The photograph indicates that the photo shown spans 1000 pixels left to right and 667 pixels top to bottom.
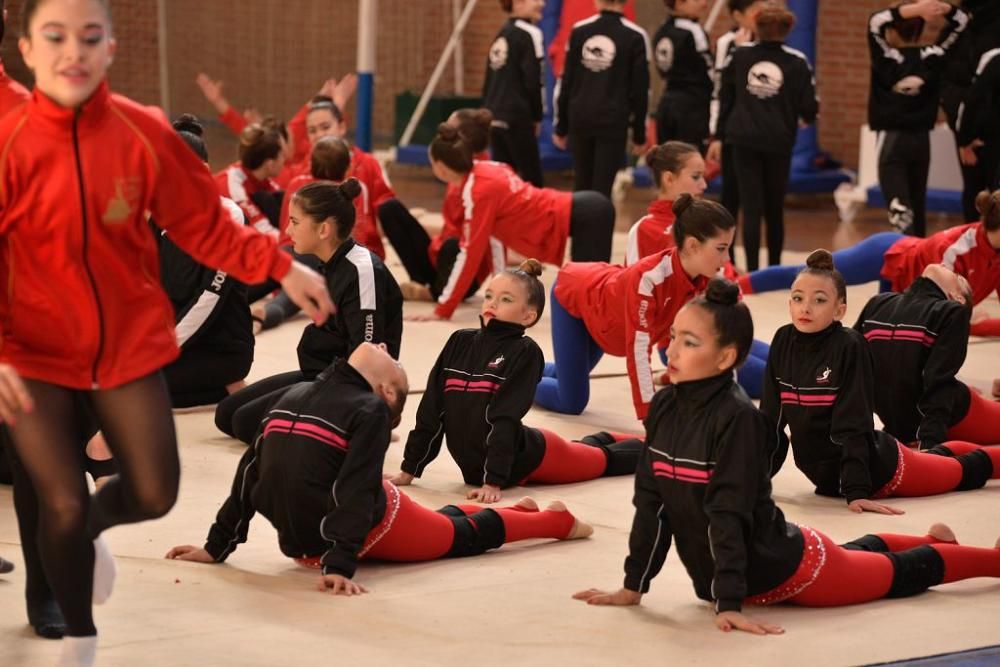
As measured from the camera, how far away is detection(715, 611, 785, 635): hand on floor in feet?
10.4

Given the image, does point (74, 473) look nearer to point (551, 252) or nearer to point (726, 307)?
point (726, 307)

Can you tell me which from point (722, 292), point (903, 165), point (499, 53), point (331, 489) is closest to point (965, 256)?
point (722, 292)

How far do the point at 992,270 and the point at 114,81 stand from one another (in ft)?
37.7

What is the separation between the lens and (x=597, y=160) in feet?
28.1

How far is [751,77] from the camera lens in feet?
25.6

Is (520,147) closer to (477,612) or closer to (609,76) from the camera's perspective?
(609,76)

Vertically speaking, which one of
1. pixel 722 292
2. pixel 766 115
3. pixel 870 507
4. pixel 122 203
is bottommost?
pixel 870 507

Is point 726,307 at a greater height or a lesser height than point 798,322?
greater

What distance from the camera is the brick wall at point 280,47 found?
45.9 ft

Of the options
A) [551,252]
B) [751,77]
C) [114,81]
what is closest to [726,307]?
[551,252]

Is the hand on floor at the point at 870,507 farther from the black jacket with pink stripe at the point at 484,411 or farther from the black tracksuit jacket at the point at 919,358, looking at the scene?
the black jacket with pink stripe at the point at 484,411

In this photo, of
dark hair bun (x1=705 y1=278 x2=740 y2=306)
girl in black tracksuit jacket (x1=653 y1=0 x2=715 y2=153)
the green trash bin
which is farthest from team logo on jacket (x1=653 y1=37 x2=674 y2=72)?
dark hair bun (x1=705 y1=278 x2=740 y2=306)

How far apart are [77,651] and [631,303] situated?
2617 millimetres

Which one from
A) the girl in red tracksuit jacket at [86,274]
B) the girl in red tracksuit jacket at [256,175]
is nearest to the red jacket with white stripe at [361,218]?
the girl in red tracksuit jacket at [256,175]
